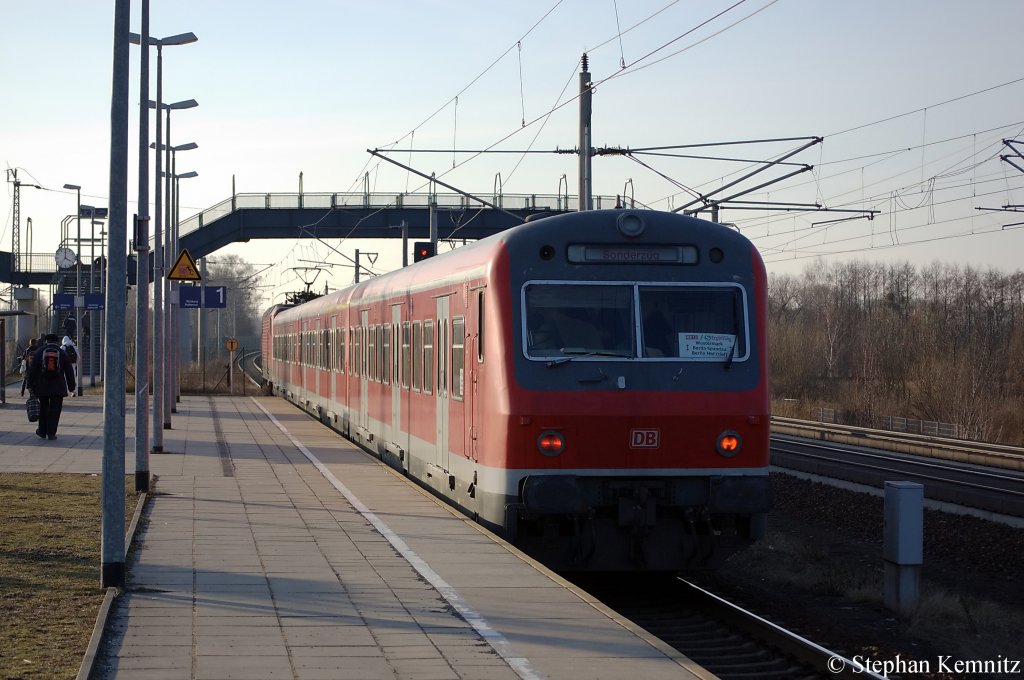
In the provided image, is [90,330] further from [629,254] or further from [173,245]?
[629,254]

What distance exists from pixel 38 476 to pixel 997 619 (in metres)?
12.3

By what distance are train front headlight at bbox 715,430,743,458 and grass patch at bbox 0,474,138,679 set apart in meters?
5.11

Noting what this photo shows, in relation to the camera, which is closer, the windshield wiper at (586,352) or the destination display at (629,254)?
the windshield wiper at (586,352)

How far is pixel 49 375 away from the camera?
22.8 metres

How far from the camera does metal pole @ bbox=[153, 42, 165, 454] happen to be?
21.4 meters

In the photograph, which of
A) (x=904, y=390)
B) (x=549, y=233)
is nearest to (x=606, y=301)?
(x=549, y=233)

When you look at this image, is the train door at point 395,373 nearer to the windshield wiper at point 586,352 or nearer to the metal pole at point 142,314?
the metal pole at point 142,314

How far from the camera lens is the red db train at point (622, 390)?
10.7 meters

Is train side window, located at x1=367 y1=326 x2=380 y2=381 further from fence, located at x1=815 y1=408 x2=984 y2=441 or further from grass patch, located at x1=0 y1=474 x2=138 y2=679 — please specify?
fence, located at x1=815 y1=408 x2=984 y2=441

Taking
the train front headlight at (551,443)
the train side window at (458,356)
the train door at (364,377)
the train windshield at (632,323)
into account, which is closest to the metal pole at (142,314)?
the train side window at (458,356)

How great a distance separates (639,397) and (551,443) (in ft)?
2.77

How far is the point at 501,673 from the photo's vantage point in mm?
7047

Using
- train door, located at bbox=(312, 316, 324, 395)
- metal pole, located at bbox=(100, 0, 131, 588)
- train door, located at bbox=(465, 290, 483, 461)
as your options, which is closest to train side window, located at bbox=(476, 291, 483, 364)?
train door, located at bbox=(465, 290, 483, 461)

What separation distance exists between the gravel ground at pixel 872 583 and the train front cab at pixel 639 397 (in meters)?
1.17
